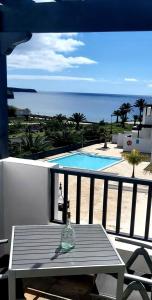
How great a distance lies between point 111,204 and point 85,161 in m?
9.73

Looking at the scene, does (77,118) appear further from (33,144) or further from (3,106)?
(3,106)

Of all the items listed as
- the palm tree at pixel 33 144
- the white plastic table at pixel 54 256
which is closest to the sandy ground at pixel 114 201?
the white plastic table at pixel 54 256

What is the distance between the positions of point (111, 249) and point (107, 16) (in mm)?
1902

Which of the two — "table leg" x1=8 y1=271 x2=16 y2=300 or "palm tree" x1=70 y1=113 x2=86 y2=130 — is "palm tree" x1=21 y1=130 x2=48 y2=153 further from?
"table leg" x1=8 y1=271 x2=16 y2=300

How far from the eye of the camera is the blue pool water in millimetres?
18736

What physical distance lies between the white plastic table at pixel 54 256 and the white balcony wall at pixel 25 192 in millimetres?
1076

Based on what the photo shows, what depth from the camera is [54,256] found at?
1.96 meters

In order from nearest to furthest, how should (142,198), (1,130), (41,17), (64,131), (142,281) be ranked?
(142,281) < (41,17) < (1,130) < (142,198) < (64,131)

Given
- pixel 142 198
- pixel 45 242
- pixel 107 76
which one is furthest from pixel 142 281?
pixel 107 76

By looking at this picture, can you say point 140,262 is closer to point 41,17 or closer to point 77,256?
point 77,256

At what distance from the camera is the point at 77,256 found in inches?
77.1

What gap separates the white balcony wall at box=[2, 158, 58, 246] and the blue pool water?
48.2 ft

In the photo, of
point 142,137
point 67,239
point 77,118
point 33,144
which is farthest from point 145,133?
point 67,239

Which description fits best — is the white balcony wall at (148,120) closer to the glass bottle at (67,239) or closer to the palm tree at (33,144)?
the palm tree at (33,144)
